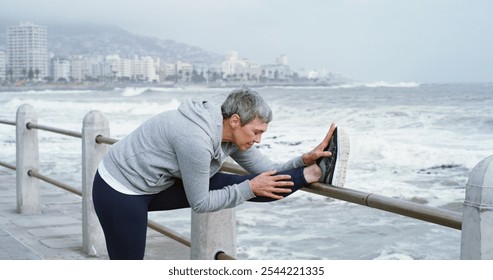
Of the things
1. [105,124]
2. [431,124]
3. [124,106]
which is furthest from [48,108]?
[105,124]

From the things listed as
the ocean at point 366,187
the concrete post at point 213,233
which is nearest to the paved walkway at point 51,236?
the ocean at point 366,187

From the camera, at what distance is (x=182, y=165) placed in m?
2.40

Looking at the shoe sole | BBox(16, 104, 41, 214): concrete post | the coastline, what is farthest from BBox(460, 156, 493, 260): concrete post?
the coastline

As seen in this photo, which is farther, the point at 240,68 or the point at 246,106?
the point at 240,68

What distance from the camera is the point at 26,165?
236 inches

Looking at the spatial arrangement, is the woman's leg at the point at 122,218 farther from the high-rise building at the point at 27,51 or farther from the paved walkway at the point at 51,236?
the high-rise building at the point at 27,51

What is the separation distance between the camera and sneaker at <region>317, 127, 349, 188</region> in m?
2.35

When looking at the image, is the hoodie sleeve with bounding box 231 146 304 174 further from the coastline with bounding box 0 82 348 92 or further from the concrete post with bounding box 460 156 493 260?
the coastline with bounding box 0 82 348 92

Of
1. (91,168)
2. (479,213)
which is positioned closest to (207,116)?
(479,213)

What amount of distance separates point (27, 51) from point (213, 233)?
93868 millimetres

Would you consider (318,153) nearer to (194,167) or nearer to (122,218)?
(194,167)

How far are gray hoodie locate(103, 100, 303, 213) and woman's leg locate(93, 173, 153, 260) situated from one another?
49 millimetres

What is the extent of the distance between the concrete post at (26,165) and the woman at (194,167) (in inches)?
136
